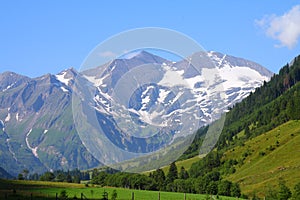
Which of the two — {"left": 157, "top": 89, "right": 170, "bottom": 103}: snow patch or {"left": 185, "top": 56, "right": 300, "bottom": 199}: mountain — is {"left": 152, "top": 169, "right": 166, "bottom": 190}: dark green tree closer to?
{"left": 185, "top": 56, "right": 300, "bottom": 199}: mountain

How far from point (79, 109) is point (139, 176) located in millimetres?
103299

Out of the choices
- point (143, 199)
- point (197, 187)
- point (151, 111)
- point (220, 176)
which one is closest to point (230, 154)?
point (220, 176)

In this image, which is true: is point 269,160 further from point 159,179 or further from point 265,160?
point 159,179

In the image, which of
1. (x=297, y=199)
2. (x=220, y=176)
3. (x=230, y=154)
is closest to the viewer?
(x=297, y=199)

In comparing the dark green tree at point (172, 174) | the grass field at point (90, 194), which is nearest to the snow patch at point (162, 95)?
the grass field at point (90, 194)

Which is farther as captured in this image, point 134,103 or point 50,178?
point 50,178

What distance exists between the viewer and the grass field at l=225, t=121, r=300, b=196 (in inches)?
4631

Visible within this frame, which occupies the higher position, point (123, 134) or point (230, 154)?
point (230, 154)

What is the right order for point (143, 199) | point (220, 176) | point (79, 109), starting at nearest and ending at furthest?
point (79, 109), point (143, 199), point (220, 176)

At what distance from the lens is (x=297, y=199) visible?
6159 cm

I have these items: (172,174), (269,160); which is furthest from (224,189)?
(172,174)

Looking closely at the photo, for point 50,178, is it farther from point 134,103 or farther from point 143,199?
point 134,103

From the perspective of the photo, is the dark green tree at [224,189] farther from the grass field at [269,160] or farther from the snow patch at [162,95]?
the snow patch at [162,95]

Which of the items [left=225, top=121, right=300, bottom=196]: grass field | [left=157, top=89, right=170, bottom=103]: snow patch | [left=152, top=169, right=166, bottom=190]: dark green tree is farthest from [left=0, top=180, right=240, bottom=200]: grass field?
[left=152, top=169, right=166, bottom=190]: dark green tree
